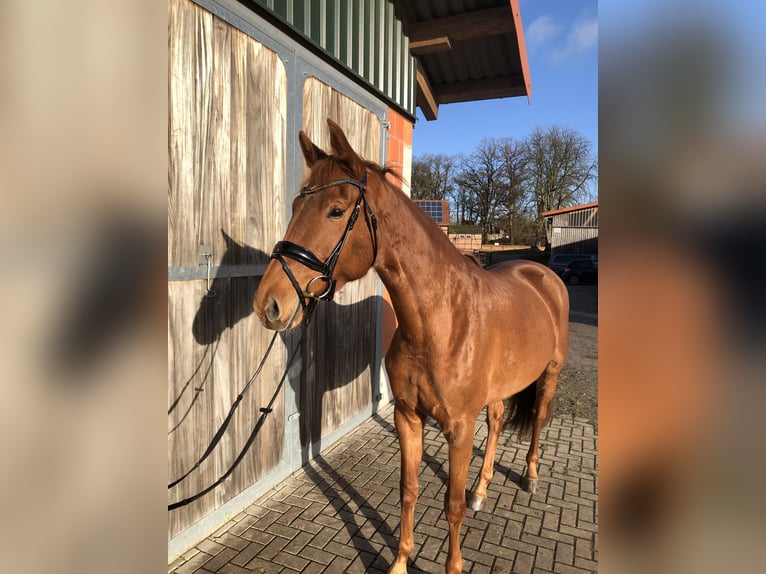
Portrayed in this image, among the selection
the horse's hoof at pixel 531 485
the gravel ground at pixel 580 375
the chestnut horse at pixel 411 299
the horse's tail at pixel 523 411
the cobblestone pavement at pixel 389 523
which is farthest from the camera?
the gravel ground at pixel 580 375

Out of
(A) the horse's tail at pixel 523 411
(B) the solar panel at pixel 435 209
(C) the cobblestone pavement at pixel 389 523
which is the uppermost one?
(B) the solar panel at pixel 435 209

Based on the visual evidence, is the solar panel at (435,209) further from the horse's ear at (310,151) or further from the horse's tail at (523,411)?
the horse's ear at (310,151)

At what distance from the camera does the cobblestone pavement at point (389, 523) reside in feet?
8.24

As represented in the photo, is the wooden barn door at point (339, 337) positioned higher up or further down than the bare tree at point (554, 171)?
further down

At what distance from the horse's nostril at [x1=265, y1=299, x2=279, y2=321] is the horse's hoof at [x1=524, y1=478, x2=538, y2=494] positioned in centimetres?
273

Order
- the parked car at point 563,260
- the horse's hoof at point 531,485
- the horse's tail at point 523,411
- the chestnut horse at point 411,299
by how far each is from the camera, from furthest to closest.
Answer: the parked car at point 563,260 < the horse's tail at point 523,411 < the horse's hoof at point 531,485 < the chestnut horse at point 411,299

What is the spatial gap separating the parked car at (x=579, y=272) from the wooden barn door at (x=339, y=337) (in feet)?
Answer: 61.9

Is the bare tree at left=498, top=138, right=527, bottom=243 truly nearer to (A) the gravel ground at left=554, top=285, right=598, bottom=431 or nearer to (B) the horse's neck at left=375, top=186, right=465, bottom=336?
(A) the gravel ground at left=554, top=285, right=598, bottom=431

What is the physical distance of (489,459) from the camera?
3312 millimetres

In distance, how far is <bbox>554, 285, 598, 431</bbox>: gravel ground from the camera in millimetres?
5297

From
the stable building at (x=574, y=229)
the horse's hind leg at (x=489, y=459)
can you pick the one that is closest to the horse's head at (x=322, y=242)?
the horse's hind leg at (x=489, y=459)

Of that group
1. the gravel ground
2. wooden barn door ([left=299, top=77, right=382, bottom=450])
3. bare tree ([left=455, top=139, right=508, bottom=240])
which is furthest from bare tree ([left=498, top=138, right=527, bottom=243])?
wooden barn door ([left=299, top=77, right=382, bottom=450])
